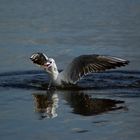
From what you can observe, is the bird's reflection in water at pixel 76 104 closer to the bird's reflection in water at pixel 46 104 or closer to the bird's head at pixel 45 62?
the bird's reflection in water at pixel 46 104

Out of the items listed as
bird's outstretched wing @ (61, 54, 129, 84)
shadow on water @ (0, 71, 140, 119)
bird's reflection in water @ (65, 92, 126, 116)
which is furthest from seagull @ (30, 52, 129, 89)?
bird's reflection in water @ (65, 92, 126, 116)

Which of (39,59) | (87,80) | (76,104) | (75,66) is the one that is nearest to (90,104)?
(76,104)

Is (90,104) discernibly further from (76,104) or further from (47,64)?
(47,64)

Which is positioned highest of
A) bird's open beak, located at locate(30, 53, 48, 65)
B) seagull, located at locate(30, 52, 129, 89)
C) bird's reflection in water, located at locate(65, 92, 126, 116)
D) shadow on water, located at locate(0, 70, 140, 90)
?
bird's open beak, located at locate(30, 53, 48, 65)

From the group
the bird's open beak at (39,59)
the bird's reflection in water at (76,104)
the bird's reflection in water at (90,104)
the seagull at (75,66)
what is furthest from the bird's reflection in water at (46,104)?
the bird's open beak at (39,59)

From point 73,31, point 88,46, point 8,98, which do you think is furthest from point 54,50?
point 8,98

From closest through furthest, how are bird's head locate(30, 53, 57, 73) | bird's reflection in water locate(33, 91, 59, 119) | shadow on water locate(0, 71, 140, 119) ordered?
bird's reflection in water locate(33, 91, 59, 119), shadow on water locate(0, 71, 140, 119), bird's head locate(30, 53, 57, 73)

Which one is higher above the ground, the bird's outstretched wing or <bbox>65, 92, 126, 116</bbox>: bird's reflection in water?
the bird's outstretched wing

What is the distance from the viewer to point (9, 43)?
16.9 m

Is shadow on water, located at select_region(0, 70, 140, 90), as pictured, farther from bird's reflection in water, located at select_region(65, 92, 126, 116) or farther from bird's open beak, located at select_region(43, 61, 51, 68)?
bird's reflection in water, located at select_region(65, 92, 126, 116)

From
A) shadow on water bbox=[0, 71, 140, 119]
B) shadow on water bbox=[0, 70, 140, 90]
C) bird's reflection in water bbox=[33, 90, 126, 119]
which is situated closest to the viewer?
bird's reflection in water bbox=[33, 90, 126, 119]

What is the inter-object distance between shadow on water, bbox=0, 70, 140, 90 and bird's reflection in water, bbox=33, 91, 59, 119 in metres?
0.61

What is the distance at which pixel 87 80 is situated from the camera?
45.3 feet

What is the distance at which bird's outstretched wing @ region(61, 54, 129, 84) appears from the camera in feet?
42.3
